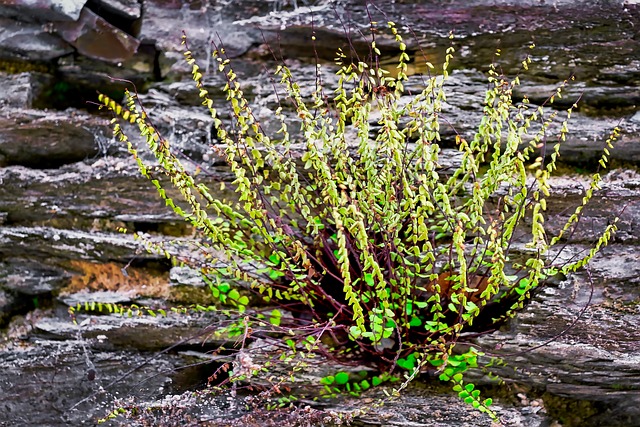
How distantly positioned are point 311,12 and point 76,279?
1.37m

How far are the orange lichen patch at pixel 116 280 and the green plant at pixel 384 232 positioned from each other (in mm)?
223

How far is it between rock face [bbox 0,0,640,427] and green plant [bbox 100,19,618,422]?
17 centimetres

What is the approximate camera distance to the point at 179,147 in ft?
8.19

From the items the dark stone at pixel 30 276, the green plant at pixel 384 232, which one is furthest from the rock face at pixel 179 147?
the green plant at pixel 384 232

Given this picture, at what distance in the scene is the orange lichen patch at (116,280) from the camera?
240cm

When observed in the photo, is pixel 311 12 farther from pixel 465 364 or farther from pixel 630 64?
pixel 465 364

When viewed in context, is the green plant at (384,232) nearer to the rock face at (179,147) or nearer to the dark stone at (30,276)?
the rock face at (179,147)

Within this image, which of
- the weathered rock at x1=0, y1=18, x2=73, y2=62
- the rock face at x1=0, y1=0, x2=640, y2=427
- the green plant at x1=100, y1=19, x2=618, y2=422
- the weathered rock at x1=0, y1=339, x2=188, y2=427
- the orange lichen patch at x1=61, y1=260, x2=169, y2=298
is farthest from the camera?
the weathered rock at x1=0, y1=18, x2=73, y2=62

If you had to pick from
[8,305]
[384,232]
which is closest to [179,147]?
[8,305]

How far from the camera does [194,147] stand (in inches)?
98.2

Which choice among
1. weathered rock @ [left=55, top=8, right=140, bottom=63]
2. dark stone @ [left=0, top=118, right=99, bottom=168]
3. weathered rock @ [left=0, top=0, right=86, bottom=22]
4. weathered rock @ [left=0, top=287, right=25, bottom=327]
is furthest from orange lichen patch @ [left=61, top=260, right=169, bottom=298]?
weathered rock @ [left=0, top=0, right=86, bottom=22]

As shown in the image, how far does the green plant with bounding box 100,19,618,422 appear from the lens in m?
1.71

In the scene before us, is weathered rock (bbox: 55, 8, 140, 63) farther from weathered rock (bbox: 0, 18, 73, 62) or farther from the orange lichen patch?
the orange lichen patch

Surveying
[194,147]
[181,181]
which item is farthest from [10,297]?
[181,181]
